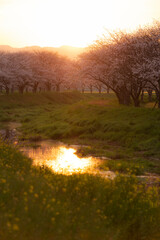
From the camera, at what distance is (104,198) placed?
255 inches

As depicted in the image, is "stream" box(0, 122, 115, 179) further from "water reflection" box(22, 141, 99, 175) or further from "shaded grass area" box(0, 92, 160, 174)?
"shaded grass area" box(0, 92, 160, 174)

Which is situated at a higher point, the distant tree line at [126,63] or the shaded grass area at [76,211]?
the distant tree line at [126,63]

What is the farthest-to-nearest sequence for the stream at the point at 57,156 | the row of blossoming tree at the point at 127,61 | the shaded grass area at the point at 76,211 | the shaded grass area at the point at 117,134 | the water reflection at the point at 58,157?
1. the row of blossoming tree at the point at 127,61
2. the shaded grass area at the point at 117,134
3. the water reflection at the point at 58,157
4. the stream at the point at 57,156
5. the shaded grass area at the point at 76,211

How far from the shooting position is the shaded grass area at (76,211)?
16.2 ft

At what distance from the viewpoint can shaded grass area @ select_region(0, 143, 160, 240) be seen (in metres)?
4.95

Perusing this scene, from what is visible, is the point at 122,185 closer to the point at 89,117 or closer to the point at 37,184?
the point at 37,184

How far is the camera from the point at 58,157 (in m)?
15.6

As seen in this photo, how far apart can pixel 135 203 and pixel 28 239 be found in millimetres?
2753

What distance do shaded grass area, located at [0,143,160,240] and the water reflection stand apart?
580 centimetres

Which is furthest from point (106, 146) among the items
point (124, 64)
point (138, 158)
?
point (124, 64)

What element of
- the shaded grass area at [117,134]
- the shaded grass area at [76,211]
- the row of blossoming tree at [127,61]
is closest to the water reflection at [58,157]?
the shaded grass area at [117,134]

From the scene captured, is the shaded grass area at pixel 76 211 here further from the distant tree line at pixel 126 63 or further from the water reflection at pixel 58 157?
the distant tree line at pixel 126 63

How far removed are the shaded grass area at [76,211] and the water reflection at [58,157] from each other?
580 cm

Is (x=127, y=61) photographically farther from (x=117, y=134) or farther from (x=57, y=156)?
(x=57, y=156)
